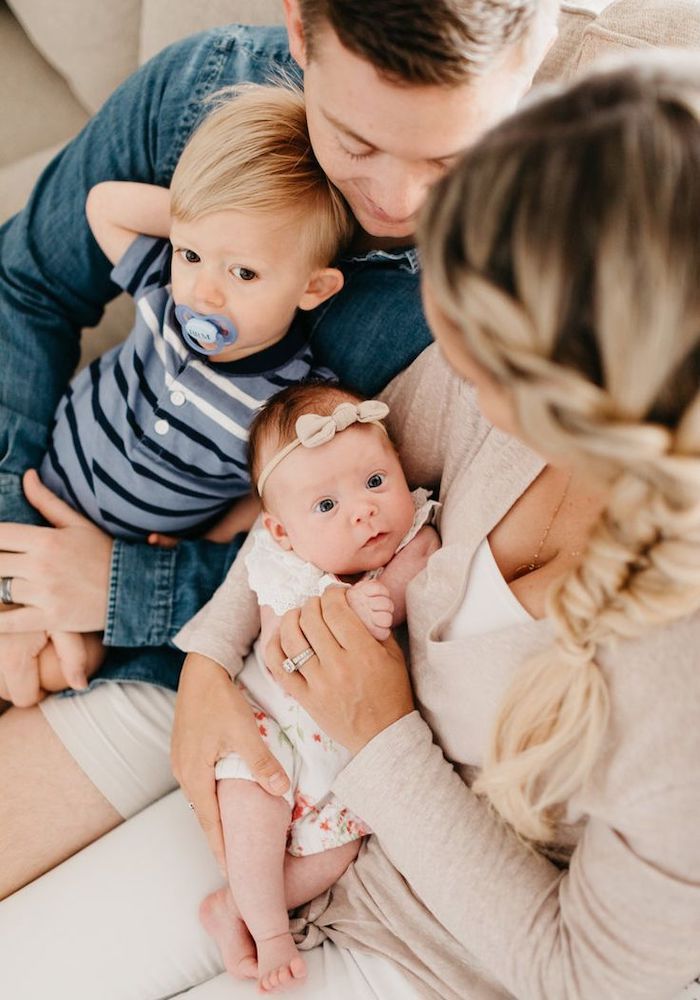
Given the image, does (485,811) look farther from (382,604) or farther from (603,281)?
(603,281)

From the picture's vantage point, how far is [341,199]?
3.90 feet

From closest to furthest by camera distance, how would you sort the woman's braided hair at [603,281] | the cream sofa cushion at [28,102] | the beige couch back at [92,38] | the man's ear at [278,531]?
the woman's braided hair at [603,281]
the man's ear at [278,531]
the beige couch back at [92,38]
the cream sofa cushion at [28,102]

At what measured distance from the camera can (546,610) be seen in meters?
0.79

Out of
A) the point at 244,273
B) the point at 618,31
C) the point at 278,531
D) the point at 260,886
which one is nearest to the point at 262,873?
the point at 260,886

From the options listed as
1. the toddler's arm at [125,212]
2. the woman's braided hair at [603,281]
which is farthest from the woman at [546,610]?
the toddler's arm at [125,212]

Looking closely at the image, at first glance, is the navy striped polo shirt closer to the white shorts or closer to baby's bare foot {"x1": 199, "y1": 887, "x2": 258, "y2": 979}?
the white shorts

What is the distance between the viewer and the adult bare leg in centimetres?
118

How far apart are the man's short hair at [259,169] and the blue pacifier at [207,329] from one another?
0.43ft

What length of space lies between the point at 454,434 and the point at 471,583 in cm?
23

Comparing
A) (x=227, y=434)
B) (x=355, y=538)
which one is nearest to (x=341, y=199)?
(x=227, y=434)

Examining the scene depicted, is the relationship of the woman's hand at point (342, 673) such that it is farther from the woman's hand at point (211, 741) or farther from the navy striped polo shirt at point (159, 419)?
the navy striped polo shirt at point (159, 419)

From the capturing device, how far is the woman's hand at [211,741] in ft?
3.48

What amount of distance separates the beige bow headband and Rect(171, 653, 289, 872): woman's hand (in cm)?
30

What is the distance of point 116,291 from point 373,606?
2.77 feet
